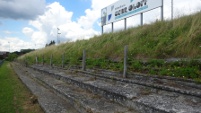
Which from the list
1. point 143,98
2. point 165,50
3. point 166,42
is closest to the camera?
point 143,98

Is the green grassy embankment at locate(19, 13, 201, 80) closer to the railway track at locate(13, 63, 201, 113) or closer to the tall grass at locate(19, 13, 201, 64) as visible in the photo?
the tall grass at locate(19, 13, 201, 64)

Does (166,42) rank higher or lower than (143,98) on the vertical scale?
higher

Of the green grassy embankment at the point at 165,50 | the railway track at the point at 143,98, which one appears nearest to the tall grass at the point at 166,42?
the green grassy embankment at the point at 165,50

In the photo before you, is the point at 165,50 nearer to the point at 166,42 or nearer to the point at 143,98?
the point at 166,42

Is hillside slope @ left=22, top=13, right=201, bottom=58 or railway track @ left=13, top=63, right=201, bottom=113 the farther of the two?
hillside slope @ left=22, top=13, right=201, bottom=58

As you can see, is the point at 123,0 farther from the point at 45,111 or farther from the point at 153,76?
the point at 45,111

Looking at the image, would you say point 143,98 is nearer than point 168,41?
Yes

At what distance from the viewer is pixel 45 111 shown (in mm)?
4219

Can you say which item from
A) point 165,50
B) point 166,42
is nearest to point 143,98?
point 165,50

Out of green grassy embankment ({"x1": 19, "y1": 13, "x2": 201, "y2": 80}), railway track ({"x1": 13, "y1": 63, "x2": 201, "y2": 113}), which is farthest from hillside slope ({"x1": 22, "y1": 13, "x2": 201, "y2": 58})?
railway track ({"x1": 13, "y1": 63, "x2": 201, "y2": 113})

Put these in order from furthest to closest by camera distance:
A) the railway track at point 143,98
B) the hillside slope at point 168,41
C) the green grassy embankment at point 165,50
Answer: the hillside slope at point 168,41 < the green grassy embankment at point 165,50 < the railway track at point 143,98

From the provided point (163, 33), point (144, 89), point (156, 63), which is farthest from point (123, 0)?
point (144, 89)

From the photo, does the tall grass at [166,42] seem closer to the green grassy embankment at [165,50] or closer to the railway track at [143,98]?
the green grassy embankment at [165,50]

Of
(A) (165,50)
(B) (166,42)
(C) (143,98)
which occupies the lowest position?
(C) (143,98)
